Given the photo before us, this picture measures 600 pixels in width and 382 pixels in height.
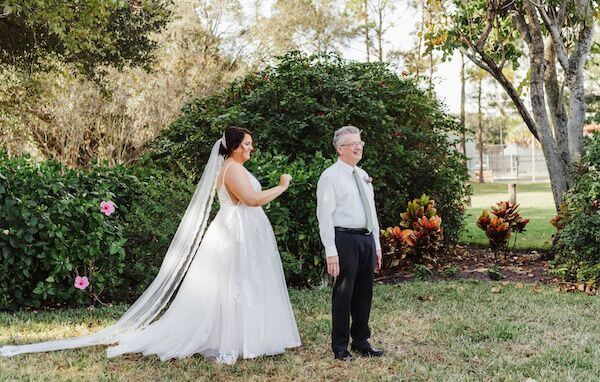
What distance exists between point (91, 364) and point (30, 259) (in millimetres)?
2441

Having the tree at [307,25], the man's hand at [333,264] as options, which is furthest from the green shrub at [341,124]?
the tree at [307,25]

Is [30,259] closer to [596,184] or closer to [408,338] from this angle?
[408,338]

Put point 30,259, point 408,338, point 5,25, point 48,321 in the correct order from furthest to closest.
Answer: point 5,25, point 30,259, point 48,321, point 408,338

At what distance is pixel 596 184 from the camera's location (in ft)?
26.7

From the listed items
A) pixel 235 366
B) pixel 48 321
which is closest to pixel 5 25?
pixel 48 321

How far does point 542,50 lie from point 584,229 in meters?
3.82

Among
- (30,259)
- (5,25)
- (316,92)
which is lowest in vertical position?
(30,259)

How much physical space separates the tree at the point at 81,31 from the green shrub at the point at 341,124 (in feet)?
7.82

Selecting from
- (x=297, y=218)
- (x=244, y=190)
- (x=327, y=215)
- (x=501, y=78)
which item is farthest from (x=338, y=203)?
(x=501, y=78)

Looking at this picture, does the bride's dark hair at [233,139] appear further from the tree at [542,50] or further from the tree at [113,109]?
the tree at [113,109]

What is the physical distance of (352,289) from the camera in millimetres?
5191

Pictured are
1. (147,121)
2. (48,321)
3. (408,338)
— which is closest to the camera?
(408,338)

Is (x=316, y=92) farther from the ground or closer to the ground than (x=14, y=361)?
farther from the ground

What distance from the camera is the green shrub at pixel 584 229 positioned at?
8125mm
